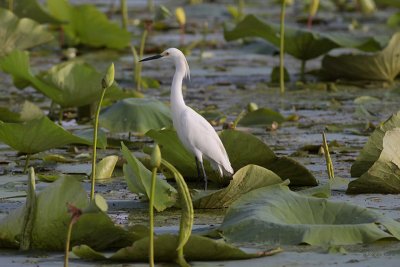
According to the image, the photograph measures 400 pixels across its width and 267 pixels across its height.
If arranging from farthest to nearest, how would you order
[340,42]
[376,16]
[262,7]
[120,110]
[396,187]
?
1. [262,7]
2. [376,16]
3. [340,42]
4. [120,110]
5. [396,187]

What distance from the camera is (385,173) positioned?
152 inches

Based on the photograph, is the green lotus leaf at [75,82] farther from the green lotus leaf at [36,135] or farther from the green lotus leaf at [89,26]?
the green lotus leaf at [89,26]

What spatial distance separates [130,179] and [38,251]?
0.63 m

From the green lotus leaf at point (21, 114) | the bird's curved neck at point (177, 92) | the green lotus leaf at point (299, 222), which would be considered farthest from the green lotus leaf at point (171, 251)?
the green lotus leaf at point (21, 114)

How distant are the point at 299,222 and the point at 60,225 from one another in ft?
2.30

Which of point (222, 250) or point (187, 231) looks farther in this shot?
point (222, 250)

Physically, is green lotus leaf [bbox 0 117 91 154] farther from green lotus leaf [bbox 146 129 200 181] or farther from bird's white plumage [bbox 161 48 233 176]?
bird's white plumage [bbox 161 48 233 176]

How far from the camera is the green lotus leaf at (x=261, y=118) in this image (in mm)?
5770

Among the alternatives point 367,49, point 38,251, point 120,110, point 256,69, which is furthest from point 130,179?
point 256,69

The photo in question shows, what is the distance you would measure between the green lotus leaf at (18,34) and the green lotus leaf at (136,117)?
201 centimetres

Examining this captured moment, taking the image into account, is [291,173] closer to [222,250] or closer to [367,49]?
[222,250]

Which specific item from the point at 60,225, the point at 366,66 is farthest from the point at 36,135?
the point at 366,66

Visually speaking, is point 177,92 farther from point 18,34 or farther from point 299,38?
point 18,34

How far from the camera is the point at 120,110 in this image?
5.15 metres
